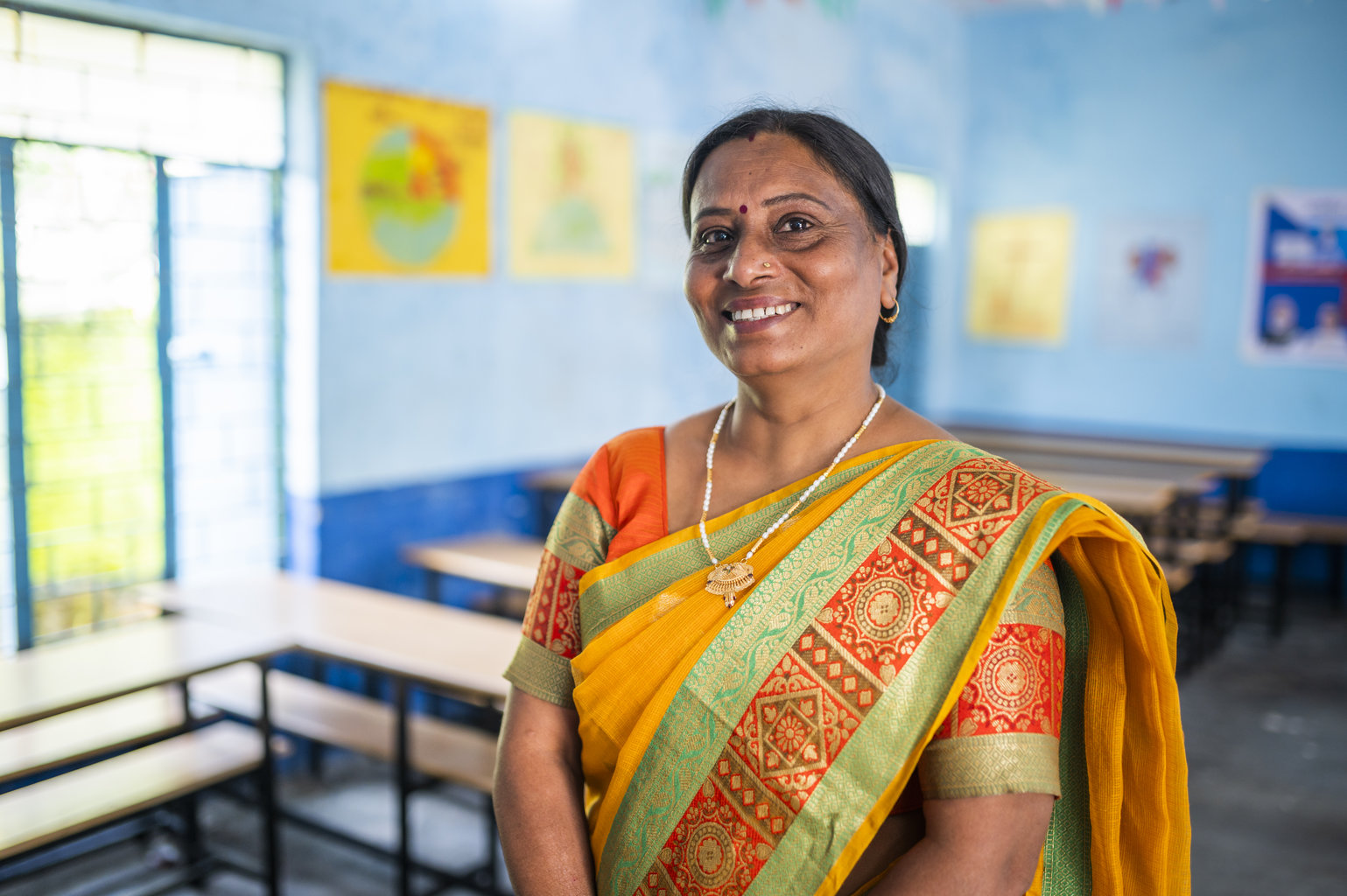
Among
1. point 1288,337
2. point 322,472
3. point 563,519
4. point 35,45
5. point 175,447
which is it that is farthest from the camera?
point 1288,337

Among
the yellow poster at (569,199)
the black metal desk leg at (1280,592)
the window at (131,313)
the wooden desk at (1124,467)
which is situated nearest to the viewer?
the window at (131,313)

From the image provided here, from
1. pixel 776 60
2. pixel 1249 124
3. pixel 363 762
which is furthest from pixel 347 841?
pixel 1249 124

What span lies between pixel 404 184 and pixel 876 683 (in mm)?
3461

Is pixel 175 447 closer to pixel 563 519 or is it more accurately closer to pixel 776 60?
pixel 563 519

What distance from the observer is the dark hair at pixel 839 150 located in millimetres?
1321

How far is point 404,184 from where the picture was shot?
13.6ft

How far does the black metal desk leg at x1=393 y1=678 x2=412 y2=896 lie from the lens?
2.85m

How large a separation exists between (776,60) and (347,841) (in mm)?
4657

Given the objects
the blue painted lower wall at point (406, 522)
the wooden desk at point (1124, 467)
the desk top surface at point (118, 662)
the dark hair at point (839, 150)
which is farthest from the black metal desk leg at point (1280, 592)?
the dark hair at point (839, 150)

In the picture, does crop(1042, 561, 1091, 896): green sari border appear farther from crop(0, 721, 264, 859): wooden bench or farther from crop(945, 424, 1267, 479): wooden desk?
crop(945, 424, 1267, 479): wooden desk

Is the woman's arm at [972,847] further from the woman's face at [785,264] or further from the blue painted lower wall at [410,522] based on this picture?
the blue painted lower wall at [410,522]

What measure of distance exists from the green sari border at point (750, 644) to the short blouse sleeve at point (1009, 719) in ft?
0.60

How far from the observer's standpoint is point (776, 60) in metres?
6.07

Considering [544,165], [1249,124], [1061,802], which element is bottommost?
[1061,802]
